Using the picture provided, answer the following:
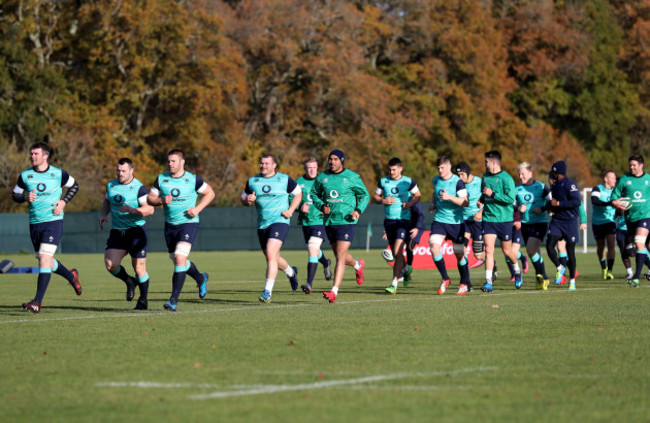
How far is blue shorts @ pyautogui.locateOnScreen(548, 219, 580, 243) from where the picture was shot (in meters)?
18.6

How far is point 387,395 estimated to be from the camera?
750 cm

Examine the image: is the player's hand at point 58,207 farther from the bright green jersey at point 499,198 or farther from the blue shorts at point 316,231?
the bright green jersey at point 499,198

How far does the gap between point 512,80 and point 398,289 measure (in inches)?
2100

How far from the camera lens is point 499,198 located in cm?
1791

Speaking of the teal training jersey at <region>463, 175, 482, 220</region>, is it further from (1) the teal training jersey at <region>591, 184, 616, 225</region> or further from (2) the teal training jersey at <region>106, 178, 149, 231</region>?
(2) the teal training jersey at <region>106, 178, 149, 231</region>

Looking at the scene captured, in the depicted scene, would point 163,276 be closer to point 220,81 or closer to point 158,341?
point 158,341

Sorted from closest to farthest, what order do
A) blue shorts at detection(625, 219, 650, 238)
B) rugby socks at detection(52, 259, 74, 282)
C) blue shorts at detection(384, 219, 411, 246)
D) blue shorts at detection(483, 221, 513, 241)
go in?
rugby socks at detection(52, 259, 74, 282)
blue shorts at detection(483, 221, 513, 241)
blue shorts at detection(384, 219, 411, 246)
blue shorts at detection(625, 219, 650, 238)

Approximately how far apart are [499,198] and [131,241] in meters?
6.16

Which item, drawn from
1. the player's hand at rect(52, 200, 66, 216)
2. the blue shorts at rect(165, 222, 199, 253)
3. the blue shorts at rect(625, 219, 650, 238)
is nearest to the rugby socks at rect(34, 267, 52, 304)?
the player's hand at rect(52, 200, 66, 216)

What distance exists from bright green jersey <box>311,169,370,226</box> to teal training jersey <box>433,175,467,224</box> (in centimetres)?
211

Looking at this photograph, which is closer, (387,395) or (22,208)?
(387,395)

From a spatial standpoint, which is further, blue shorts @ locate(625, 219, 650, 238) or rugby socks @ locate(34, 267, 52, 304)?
blue shorts @ locate(625, 219, 650, 238)

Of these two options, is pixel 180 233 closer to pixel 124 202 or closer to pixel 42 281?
pixel 124 202

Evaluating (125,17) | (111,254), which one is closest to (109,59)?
(125,17)
